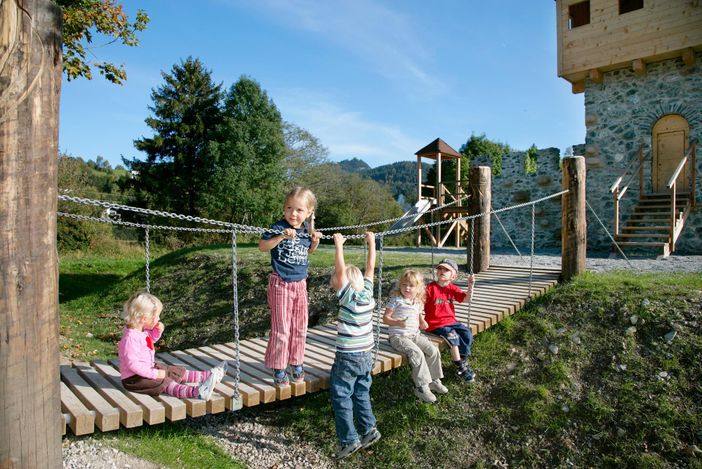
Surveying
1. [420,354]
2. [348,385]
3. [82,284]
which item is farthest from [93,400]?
[82,284]

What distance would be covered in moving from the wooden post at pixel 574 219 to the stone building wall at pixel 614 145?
20.6ft

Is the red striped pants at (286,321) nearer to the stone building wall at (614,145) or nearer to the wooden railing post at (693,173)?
the stone building wall at (614,145)

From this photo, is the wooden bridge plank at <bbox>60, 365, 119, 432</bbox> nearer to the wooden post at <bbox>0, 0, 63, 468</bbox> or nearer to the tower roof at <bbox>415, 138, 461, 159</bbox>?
the wooden post at <bbox>0, 0, 63, 468</bbox>

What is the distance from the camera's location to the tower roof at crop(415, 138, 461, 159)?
631 inches

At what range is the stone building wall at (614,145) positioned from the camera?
11.1 metres

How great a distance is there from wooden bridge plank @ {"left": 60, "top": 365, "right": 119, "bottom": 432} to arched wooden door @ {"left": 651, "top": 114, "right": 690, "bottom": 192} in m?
12.5

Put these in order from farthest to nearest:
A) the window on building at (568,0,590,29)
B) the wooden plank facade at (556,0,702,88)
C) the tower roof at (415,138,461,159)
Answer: the tower roof at (415,138,461,159), the window on building at (568,0,590,29), the wooden plank facade at (556,0,702,88)

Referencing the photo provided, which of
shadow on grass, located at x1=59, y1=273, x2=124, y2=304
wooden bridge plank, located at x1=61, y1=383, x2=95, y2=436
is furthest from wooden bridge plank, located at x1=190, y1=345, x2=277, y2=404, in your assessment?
shadow on grass, located at x1=59, y1=273, x2=124, y2=304

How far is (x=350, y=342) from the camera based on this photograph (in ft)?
11.3

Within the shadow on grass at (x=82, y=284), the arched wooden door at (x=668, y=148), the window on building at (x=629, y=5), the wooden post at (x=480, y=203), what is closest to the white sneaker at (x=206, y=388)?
the wooden post at (x=480, y=203)

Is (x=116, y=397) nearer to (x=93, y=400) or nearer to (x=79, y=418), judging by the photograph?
(x=93, y=400)

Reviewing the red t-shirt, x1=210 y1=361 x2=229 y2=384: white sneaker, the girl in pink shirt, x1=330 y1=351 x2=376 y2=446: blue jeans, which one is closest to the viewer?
the girl in pink shirt

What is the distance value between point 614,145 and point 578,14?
3639mm

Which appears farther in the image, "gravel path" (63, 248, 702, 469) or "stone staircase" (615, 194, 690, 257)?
"stone staircase" (615, 194, 690, 257)
